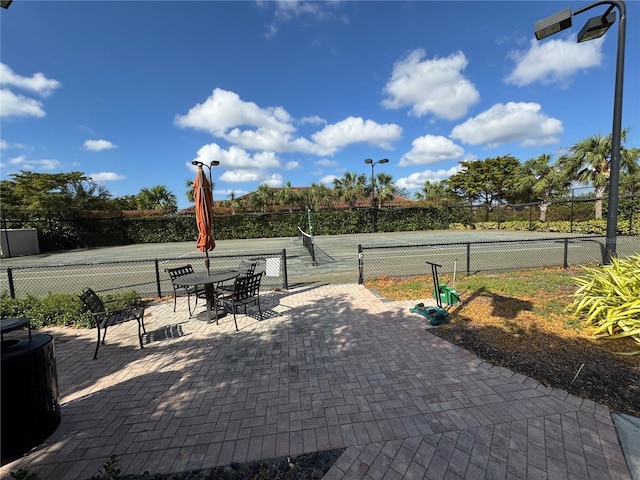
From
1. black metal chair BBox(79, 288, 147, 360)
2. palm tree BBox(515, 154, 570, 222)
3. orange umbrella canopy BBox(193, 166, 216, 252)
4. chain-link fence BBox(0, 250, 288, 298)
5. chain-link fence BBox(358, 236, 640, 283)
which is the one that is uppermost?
palm tree BBox(515, 154, 570, 222)

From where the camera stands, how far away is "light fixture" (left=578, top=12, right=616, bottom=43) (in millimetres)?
4789

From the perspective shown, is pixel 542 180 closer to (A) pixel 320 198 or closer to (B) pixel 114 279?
(A) pixel 320 198

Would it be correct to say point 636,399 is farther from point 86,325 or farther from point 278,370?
point 86,325

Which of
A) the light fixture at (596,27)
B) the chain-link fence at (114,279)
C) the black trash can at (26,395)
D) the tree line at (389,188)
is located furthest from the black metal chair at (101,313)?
the tree line at (389,188)

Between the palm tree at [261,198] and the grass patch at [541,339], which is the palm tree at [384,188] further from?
the grass patch at [541,339]

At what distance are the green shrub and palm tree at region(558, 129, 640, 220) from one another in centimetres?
2492

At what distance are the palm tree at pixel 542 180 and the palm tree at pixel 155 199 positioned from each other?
46342 mm

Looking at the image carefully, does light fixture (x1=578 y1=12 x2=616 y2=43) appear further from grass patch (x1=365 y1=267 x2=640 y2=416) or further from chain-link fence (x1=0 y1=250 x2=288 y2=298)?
chain-link fence (x1=0 y1=250 x2=288 y2=298)

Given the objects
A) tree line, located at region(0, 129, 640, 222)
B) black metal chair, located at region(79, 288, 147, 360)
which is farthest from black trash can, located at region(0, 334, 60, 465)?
tree line, located at region(0, 129, 640, 222)

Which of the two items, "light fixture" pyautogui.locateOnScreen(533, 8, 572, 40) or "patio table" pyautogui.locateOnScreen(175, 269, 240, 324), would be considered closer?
"light fixture" pyautogui.locateOnScreen(533, 8, 572, 40)

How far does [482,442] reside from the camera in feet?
7.87

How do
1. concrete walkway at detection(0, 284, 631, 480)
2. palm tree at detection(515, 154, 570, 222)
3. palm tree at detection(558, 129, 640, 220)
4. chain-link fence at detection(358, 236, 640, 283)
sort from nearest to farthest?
concrete walkway at detection(0, 284, 631, 480) < chain-link fence at detection(358, 236, 640, 283) < palm tree at detection(558, 129, 640, 220) < palm tree at detection(515, 154, 570, 222)

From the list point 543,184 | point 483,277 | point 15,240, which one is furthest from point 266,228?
point 543,184

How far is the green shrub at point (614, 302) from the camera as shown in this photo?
401cm
